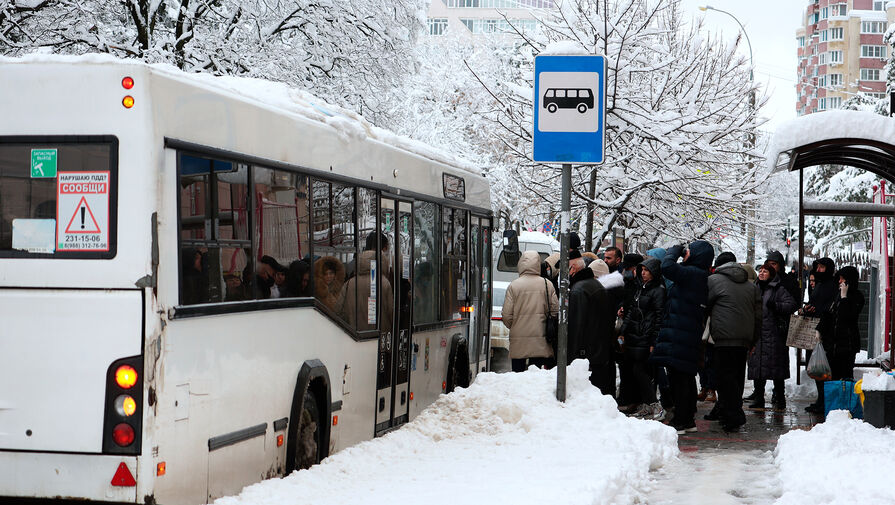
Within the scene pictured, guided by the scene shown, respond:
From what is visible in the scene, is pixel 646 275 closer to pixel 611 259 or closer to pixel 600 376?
pixel 600 376

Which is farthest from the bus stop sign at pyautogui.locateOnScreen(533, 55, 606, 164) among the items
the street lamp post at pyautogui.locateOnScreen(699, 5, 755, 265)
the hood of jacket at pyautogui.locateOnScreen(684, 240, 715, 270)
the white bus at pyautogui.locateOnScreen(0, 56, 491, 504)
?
the street lamp post at pyautogui.locateOnScreen(699, 5, 755, 265)

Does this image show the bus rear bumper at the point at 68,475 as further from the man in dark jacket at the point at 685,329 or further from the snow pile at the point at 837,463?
the man in dark jacket at the point at 685,329

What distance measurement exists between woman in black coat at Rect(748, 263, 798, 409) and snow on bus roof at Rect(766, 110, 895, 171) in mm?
1602

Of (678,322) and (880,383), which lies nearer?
(880,383)

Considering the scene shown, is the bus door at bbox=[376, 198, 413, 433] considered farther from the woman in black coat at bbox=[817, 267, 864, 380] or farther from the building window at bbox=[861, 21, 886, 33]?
the building window at bbox=[861, 21, 886, 33]

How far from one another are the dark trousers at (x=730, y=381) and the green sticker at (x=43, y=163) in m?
8.08

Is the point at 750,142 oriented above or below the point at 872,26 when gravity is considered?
below

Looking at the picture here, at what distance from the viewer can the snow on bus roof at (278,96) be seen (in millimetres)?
6023

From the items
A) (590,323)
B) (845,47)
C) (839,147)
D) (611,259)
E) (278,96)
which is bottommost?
(590,323)

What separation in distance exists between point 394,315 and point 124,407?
4.38 meters

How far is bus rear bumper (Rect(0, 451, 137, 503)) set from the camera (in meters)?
Answer: 5.77

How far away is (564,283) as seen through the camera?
10.1m

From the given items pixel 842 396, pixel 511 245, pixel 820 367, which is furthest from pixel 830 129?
pixel 511 245

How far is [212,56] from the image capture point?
Answer: 17906mm
